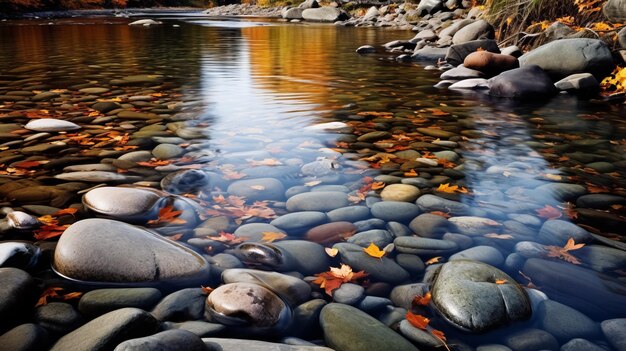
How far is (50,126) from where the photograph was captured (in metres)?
4.38

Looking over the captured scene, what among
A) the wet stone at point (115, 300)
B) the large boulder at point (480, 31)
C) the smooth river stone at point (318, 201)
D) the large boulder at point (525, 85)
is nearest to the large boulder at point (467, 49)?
the large boulder at point (480, 31)

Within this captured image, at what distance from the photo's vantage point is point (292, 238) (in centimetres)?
252

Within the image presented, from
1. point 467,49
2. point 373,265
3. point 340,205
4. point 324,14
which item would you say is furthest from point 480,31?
point 324,14

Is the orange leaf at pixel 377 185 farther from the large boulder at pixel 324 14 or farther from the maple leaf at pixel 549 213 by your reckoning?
the large boulder at pixel 324 14

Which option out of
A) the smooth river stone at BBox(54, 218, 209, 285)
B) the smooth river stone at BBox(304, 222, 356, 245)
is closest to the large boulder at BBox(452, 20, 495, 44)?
the smooth river stone at BBox(304, 222, 356, 245)

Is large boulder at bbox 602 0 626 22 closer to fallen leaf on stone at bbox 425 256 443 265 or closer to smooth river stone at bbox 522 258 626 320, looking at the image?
smooth river stone at bbox 522 258 626 320

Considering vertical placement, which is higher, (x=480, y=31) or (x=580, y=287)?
(x=480, y=31)

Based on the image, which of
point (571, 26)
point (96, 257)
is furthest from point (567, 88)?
point (96, 257)

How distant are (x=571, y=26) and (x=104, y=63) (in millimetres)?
9810

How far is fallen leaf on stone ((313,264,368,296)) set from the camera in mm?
2104

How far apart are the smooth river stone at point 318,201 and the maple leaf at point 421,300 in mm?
980

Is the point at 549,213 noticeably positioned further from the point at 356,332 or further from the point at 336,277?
the point at 356,332

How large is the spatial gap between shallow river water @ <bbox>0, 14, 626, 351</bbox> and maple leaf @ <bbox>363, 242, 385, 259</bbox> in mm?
43

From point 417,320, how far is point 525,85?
5821 mm
